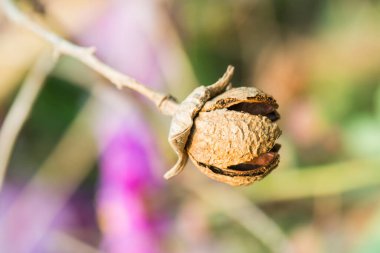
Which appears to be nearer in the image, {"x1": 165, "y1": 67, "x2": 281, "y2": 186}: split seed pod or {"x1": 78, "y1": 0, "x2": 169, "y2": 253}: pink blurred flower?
{"x1": 165, "y1": 67, "x2": 281, "y2": 186}: split seed pod

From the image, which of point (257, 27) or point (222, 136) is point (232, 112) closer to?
point (222, 136)

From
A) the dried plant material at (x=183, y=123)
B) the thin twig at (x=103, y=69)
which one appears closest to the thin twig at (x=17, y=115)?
the thin twig at (x=103, y=69)

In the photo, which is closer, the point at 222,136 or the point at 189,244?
the point at 222,136

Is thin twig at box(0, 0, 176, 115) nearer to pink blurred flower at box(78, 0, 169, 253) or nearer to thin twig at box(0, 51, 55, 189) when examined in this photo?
thin twig at box(0, 51, 55, 189)

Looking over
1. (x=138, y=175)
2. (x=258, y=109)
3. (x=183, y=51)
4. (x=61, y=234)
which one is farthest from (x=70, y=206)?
(x=258, y=109)

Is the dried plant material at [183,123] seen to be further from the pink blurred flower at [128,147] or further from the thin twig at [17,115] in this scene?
the pink blurred flower at [128,147]

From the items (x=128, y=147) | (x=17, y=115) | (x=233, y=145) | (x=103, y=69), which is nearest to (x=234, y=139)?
(x=233, y=145)

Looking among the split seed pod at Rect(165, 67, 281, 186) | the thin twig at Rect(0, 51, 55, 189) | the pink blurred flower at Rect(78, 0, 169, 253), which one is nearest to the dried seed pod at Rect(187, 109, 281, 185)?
the split seed pod at Rect(165, 67, 281, 186)
